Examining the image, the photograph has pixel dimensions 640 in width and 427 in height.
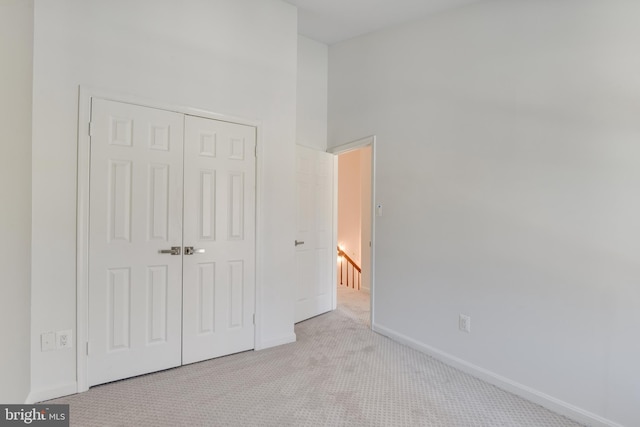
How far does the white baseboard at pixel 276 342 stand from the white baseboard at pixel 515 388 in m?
1.06

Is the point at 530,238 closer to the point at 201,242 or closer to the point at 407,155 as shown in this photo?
the point at 407,155

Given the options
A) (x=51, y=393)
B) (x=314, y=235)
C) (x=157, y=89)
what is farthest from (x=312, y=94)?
(x=51, y=393)

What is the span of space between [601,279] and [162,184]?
3.06 meters

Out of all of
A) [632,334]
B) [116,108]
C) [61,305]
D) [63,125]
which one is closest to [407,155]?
[632,334]

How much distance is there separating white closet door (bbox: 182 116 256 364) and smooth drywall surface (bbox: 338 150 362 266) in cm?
324

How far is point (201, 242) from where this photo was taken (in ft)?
8.81

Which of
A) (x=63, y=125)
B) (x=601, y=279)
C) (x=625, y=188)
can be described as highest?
(x=63, y=125)

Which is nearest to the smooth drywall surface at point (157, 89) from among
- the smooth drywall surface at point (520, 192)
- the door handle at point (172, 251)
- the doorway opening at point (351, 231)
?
the door handle at point (172, 251)

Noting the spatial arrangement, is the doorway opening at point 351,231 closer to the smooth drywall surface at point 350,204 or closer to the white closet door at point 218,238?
the smooth drywall surface at point 350,204

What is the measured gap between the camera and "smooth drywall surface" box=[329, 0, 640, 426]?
6.22 feet

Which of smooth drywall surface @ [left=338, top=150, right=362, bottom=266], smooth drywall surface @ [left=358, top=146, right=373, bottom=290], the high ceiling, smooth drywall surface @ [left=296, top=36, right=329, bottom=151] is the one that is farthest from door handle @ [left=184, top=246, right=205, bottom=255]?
smooth drywall surface @ [left=338, top=150, right=362, bottom=266]

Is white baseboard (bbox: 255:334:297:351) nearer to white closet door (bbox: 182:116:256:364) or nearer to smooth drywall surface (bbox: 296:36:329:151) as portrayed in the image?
white closet door (bbox: 182:116:256:364)

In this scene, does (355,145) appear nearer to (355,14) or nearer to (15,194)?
(355,14)

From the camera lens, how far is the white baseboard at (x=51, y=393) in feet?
6.67
